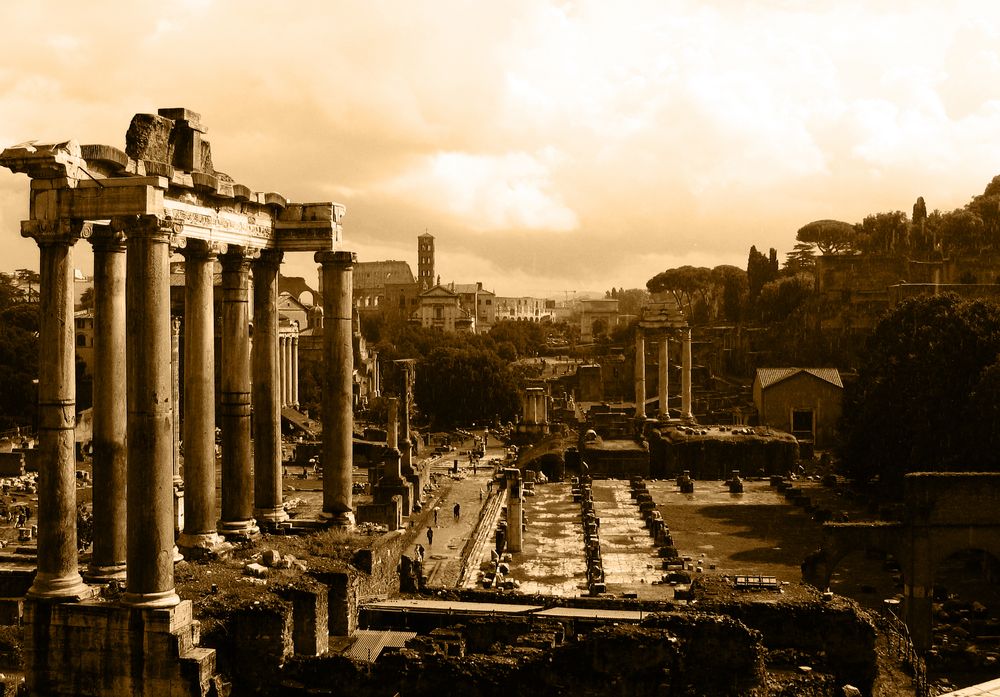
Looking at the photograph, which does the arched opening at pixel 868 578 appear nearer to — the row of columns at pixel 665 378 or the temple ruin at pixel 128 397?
the temple ruin at pixel 128 397

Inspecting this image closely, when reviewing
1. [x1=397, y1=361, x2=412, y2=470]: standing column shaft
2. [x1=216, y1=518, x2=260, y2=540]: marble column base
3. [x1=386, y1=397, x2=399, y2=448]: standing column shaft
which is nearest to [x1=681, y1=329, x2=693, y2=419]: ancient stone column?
[x1=397, y1=361, x2=412, y2=470]: standing column shaft

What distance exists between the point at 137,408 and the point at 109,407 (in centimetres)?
145

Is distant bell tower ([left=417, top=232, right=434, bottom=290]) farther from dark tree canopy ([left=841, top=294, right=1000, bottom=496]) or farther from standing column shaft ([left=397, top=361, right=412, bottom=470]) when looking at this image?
dark tree canopy ([left=841, top=294, right=1000, bottom=496])

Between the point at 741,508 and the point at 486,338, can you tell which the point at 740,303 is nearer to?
the point at 486,338

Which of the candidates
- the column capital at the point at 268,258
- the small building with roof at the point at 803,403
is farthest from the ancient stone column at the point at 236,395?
the small building with roof at the point at 803,403

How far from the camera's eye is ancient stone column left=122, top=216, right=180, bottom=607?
505 inches

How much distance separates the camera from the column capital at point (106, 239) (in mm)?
13898

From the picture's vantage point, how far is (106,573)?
1419 cm

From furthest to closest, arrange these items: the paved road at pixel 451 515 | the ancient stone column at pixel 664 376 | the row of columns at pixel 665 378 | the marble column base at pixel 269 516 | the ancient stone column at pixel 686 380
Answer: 1. the ancient stone column at pixel 664 376
2. the row of columns at pixel 665 378
3. the ancient stone column at pixel 686 380
4. the paved road at pixel 451 515
5. the marble column base at pixel 269 516

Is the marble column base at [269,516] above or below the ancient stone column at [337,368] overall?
below

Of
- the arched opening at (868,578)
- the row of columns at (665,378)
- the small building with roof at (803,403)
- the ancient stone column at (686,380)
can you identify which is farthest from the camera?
the small building with roof at (803,403)

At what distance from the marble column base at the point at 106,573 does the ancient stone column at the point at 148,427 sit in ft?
4.10

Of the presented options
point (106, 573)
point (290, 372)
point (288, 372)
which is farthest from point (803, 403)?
point (106, 573)

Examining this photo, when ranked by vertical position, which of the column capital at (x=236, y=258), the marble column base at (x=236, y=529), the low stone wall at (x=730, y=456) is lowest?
the low stone wall at (x=730, y=456)
